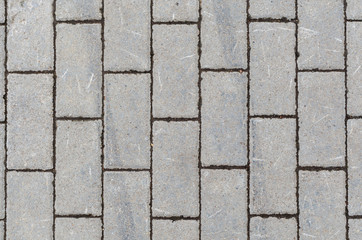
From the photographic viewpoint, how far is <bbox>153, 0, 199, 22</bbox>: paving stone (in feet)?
9.19

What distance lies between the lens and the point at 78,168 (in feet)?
9.14

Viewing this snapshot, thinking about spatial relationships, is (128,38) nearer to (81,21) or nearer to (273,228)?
(81,21)

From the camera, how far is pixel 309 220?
2756mm

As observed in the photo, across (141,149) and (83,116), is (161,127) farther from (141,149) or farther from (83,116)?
(83,116)

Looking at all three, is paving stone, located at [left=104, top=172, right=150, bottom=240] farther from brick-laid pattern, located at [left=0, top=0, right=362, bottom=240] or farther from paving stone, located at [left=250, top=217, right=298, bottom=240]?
paving stone, located at [left=250, top=217, right=298, bottom=240]

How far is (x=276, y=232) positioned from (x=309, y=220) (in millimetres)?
218

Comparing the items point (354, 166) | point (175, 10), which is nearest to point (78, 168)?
point (175, 10)

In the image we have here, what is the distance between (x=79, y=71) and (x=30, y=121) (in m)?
0.44

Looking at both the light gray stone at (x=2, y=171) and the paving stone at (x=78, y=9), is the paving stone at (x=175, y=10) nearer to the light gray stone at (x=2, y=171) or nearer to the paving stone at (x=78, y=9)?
the paving stone at (x=78, y=9)

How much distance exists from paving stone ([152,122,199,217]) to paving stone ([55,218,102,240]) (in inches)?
14.8

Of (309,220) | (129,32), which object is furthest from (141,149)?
(309,220)

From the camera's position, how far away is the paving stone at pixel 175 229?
2762mm

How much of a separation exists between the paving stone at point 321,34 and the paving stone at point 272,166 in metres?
0.42

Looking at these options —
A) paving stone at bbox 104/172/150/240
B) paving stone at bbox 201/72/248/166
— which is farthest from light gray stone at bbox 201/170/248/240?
paving stone at bbox 104/172/150/240
